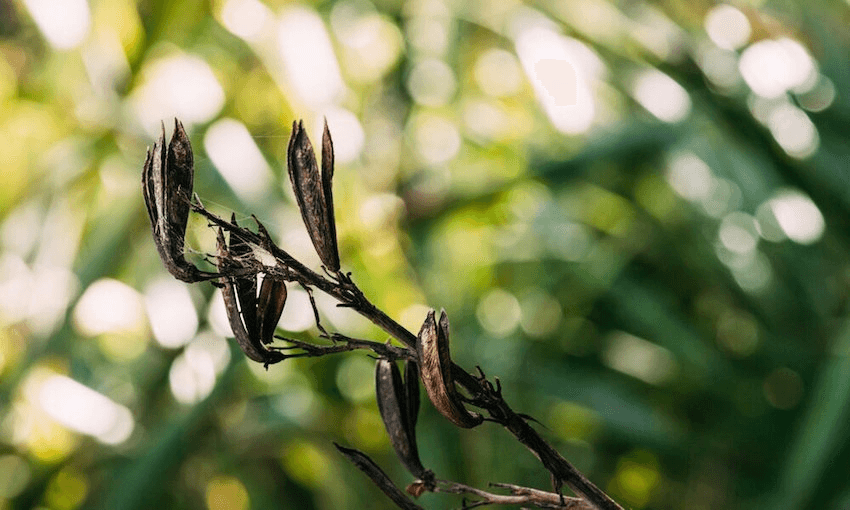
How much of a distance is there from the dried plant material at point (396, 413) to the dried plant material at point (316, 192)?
0.02 meters

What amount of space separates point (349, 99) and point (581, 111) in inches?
7.7

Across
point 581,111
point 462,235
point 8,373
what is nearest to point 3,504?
point 8,373

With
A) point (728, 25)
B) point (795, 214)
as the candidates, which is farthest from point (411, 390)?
point (728, 25)

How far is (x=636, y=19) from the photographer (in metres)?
0.71

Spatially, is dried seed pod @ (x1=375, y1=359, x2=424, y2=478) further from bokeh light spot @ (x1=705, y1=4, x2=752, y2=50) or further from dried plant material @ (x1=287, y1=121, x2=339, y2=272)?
bokeh light spot @ (x1=705, y1=4, x2=752, y2=50)

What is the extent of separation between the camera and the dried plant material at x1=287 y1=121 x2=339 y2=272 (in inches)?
4.8

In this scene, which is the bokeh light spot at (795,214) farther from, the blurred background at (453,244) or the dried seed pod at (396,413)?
the dried seed pod at (396,413)

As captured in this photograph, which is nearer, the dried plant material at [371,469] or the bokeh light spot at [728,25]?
the dried plant material at [371,469]

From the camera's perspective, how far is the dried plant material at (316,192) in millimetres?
121

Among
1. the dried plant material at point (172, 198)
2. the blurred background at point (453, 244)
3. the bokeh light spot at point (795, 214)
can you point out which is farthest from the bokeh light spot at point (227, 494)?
the dried plant material at point (172, 198)

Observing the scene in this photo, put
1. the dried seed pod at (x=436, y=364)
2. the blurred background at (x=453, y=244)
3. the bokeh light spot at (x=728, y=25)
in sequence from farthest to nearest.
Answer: the bokeh light spot at (x=728, y=25) < the blurred background at (x=453, y=244) < the dried seed pod at (x=436, y=364)

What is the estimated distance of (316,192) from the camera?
122 millimetres

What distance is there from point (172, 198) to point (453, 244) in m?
0.56

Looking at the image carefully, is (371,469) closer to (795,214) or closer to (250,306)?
(250,306)
